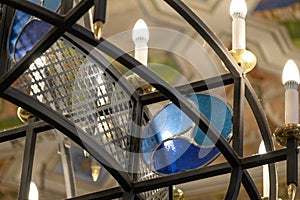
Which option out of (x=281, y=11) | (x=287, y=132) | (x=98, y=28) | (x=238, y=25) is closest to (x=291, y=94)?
(x=287, y=132)

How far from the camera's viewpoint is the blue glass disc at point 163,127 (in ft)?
9.32

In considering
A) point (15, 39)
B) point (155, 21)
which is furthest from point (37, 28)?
point (155, 21)

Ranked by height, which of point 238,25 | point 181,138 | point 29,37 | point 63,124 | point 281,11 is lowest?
point 63,124

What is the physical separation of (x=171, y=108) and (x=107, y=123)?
210mm

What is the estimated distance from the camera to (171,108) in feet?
9.57

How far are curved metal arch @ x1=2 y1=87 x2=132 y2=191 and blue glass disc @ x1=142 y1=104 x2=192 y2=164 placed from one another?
31cm

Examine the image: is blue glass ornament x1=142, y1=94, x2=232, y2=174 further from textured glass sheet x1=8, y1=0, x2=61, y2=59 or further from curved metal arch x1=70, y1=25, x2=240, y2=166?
textured glass sheet x1=8, y1=0, x2=61, y2=59

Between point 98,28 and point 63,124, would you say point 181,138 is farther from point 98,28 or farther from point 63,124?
point 98,28

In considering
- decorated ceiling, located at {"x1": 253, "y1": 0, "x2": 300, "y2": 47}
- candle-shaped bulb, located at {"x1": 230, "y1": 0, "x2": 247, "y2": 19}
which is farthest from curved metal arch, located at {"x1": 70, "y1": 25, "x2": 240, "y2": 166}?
decorated ceiling, located at {"x1": 253, "y1": 0, "x2": 300, "y2": 47}

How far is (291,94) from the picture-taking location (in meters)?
2.58

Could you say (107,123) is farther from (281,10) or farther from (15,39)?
(281,10)

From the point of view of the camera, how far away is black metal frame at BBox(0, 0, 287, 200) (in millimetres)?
2270

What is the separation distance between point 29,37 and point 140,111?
0.49 m

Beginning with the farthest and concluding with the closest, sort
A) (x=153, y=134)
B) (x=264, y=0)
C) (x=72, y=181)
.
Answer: (x=264, y=0), (x=72, y=181), (x=153, y=134)
